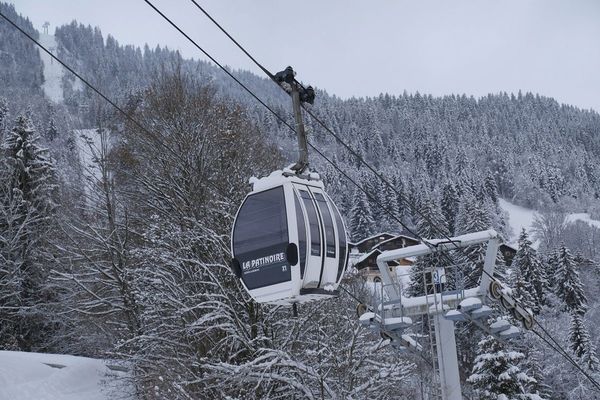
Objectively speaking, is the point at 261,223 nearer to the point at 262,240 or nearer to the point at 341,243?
the point at 262,240

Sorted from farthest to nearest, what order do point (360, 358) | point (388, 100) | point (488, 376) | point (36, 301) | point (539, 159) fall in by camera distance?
1. point (388, 100)
2. point (539, 159)
3. point (36, 301)
4. point (488, 376)
5. point (360, 358)

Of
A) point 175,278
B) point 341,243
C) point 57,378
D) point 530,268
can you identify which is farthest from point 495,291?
point 530,268

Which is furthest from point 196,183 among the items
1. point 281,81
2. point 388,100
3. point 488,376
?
point 388,100

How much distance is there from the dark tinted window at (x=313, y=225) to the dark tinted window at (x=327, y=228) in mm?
146

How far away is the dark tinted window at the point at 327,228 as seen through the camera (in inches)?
327

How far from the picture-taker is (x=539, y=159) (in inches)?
6260

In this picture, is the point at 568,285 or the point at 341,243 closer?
the point at 341,243

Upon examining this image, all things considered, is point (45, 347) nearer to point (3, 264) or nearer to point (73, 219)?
point (3, 264)

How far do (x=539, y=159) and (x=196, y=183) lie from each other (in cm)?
15434

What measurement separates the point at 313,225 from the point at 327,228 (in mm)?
311

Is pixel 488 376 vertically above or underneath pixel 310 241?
underneath

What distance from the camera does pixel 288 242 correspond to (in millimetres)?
7945

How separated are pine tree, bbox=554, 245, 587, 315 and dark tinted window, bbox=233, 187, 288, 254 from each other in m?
54.5

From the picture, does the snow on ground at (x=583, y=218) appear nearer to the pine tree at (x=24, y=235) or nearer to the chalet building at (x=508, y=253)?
the chalet building at (x=508, y=253)
